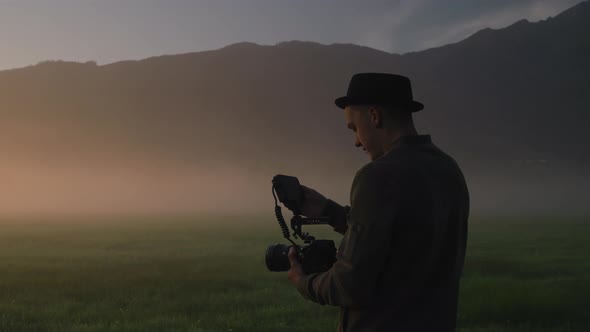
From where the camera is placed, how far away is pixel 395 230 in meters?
3.12

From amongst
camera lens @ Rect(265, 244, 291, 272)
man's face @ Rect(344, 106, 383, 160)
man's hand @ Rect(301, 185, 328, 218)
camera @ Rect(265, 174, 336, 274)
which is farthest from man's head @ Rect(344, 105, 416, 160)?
camera lens @ Rect(265, 244, 291, 272)

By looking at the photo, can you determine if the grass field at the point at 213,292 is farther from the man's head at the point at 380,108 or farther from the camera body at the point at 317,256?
the man's head at the point at 380,108

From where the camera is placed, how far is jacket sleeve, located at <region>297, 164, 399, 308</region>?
10.1ft

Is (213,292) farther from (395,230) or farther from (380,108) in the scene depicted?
(395,230)

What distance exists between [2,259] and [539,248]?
29574mm

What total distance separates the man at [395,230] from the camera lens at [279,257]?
0.22m

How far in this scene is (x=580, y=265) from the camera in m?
25.8

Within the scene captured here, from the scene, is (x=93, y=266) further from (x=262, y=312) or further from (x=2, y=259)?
(x=262, y=312)

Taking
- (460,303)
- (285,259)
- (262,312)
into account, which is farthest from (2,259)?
(285,259)

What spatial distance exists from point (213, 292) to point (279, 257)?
50.7 feet

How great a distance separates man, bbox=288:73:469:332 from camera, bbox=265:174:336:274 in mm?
102

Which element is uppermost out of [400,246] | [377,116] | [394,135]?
[377,116]

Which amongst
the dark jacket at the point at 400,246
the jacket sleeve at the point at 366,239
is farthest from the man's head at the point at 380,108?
the jacket sleeve at the point at 366,239

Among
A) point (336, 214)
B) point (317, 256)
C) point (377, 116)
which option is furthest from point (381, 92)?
point (336, 214)
